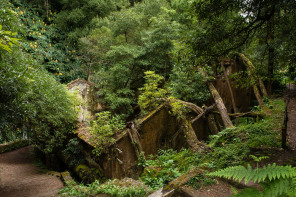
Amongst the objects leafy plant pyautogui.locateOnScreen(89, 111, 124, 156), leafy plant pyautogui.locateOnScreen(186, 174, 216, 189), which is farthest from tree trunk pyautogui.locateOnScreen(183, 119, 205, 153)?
leafy plant pyautogui.locateOnScreen(89, 111, 124, 156)

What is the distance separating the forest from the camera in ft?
11.1

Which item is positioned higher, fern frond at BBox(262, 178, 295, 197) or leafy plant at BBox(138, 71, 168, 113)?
leafy plant at BBox(138, 71, 168, 113)

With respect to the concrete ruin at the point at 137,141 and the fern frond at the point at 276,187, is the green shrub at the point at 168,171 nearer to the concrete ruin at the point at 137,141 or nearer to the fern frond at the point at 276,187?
the concrete ruin at the point at 137,141

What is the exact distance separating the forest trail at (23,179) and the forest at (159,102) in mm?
437

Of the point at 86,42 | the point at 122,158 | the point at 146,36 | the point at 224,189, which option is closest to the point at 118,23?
the point at 146,36

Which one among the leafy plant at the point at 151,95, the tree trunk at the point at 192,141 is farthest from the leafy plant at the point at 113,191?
the leafy plant at the point at 151,95

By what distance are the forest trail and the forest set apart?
44cm

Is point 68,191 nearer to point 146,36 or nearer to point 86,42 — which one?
point 146,36

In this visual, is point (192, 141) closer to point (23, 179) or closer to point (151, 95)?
point (151, 95)

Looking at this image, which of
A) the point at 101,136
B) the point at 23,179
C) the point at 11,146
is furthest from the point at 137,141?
the point at 11,146

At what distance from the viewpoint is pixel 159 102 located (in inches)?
313

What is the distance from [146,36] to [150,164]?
26.3 feet

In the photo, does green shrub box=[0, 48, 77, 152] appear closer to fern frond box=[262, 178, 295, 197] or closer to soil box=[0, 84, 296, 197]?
→ soil box=[0, 84, 296, 197]

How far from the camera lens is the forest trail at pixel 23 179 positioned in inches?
256
